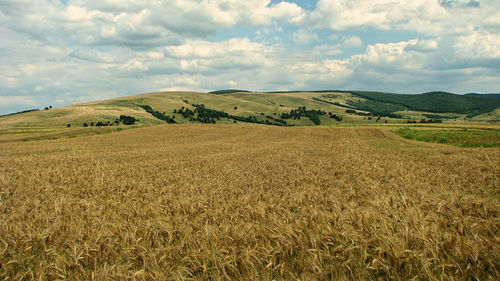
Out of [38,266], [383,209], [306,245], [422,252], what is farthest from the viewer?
[383,209]

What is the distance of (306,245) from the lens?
4266mm

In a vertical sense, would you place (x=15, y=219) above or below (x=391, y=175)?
above

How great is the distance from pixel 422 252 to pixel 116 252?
4254 millimetres

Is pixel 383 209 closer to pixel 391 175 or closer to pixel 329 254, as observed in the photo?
pixel 329 254

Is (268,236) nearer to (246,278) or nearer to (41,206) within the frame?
(246,278)

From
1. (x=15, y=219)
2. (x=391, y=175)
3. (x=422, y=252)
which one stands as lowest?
(x=391, y=175)

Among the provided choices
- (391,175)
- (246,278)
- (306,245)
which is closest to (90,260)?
(246,278)

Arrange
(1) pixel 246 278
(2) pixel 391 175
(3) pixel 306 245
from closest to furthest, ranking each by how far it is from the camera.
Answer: (1) pixel 246 278 < (3) pixel 306 245 < (2) pixel 391 175

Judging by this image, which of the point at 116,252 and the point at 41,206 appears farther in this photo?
the point at 41,206

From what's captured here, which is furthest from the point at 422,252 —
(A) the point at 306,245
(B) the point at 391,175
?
(B) the point at 391,175

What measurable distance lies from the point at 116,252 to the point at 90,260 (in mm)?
359

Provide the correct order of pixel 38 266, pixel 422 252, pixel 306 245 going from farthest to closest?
pixel 306 245, pixel 38 266, pixel 422 252

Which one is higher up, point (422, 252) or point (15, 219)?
point (422, 252)

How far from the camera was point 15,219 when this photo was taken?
627 cm
